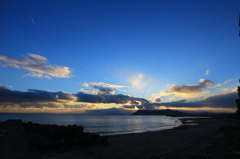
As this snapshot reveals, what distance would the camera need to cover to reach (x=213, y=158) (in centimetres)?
831

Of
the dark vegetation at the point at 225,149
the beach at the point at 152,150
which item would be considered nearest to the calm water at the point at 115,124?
the beach at the point at 152,150

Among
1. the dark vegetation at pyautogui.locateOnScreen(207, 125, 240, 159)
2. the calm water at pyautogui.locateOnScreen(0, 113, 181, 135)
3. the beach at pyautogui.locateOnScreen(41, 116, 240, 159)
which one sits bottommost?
the calm water at pyautogui.locateOnScreen(0, 113, 181, 135)

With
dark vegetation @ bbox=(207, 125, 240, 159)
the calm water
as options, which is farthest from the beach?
the calm water

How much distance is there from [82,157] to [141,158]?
385 cm

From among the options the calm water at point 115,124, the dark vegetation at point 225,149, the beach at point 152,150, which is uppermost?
the dark vegetation at point 225,149

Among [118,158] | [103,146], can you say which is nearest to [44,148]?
[103,146]

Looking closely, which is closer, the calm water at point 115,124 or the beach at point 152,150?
the beach at point 152,150

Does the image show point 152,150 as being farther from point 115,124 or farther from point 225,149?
point 115,124

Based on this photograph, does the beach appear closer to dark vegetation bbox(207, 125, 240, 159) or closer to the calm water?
dark vegetation bbox(207, 125, 240, 159)

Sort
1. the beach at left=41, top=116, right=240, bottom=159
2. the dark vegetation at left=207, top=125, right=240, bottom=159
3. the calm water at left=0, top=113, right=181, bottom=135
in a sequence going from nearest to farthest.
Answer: the dark vegetation at left=207, top=125, right=240, bottom=159 < the beach at left=41, top=116, right=240, bottom=159 < the calm water at left=0, top=113, right=181, bottom=135

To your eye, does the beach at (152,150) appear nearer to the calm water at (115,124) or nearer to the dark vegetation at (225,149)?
the dark vegetation at (225,149)

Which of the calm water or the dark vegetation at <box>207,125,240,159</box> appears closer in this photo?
the dark vegetation at <box>207,125,240,159</box>

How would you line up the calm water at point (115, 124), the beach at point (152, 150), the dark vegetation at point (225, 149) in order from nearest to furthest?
the dark vegetation at point (225, 149) → the beach at point (152, 150) → the calm water at point (115, 124)

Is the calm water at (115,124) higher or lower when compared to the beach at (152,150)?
lower
